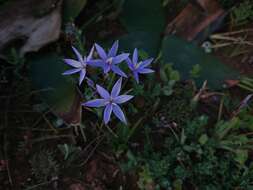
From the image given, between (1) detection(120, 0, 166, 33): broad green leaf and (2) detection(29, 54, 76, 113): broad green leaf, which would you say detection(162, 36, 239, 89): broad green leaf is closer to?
(1) detection(120, 0, 166, 33): broad green leaf

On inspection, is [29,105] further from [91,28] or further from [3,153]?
[91,28]

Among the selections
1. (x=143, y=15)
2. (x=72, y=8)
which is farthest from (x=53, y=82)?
(x=143, y=15)

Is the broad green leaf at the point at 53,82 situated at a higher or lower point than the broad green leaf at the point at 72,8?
lower

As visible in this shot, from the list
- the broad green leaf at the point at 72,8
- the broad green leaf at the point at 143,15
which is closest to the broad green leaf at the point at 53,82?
the broad green leaf at the point at 72,8

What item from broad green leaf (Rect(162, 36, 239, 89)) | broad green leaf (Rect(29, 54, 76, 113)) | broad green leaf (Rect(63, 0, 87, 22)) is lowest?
broad green leaf (Rect(162, 36, 239, 89))

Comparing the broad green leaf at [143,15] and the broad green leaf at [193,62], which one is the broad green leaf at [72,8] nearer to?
the broad green leaf at [143,15]

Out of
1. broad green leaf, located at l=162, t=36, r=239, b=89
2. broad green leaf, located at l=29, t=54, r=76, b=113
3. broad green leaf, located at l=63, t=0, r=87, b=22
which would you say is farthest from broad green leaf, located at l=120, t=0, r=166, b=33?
broad green leaf, located at l=29, t=54, r=76, b=113

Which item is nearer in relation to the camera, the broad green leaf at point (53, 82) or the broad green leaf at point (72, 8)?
the broad green leaf at point (53, 82)

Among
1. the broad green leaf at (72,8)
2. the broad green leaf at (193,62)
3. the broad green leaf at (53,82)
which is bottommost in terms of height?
the broad green leaf at (193,62)
